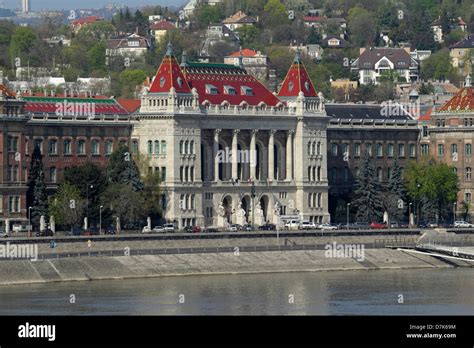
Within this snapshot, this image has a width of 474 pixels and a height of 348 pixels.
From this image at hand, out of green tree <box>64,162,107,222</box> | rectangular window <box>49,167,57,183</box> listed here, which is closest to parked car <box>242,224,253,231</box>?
green tree <box>64,162,107,222</box>

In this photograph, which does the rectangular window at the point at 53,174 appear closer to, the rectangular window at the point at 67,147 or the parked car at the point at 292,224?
the rectangular window at the point at 67,147

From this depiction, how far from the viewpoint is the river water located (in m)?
105

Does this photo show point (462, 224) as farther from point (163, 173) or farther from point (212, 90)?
point (163, 173)

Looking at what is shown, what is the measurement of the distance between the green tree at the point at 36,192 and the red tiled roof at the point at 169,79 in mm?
10734

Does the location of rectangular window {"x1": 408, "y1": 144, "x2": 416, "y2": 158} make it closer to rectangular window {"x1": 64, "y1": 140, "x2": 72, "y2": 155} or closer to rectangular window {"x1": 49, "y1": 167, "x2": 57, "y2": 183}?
rectangular window {"x1": 64, "y1": 140, "x2": 72, "y2": 155}

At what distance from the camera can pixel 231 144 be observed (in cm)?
16325

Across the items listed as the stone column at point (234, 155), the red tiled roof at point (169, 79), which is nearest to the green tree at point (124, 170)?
the red tiled roof at point (169, 79)

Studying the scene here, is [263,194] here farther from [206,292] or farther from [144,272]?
[206,292]

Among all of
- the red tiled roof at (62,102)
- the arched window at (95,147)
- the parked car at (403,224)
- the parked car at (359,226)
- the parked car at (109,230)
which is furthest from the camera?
the parked car at (403,224)

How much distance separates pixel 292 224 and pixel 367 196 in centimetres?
992

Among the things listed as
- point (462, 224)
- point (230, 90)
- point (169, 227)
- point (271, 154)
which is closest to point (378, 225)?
point (462, 224)

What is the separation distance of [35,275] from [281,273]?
18.1 meters

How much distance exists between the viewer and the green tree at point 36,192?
14788cm
